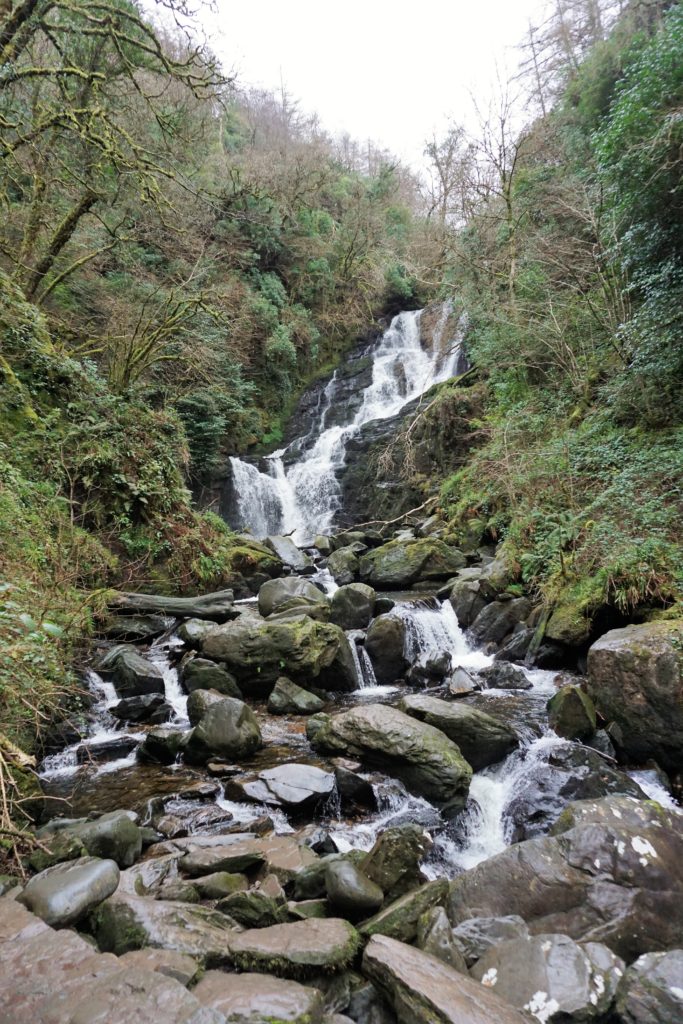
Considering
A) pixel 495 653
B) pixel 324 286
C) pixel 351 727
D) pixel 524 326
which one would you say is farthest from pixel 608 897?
pixel 324 286

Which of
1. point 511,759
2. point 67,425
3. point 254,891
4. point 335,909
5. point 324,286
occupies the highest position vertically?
point 324,286

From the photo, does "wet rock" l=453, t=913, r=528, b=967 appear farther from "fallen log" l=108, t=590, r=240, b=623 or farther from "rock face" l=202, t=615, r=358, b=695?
"fallen log" l=108, t=590, r=240, b=623

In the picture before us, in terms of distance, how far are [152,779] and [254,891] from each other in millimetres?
2233

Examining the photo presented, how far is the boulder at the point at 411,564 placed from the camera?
33.0 feet

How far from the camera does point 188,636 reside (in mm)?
7340

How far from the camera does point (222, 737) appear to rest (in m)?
5.07

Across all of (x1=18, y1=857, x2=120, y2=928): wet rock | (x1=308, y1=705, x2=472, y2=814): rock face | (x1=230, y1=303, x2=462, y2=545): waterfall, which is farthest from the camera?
(x1=230, y1=303, x2=462, y2=545): waterfall

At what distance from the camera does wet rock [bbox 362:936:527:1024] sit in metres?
2.06

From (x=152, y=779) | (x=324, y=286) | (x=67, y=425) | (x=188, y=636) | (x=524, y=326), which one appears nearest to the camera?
(x=152, y=779)

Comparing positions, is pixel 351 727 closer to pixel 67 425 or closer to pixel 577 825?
pixel 577 825

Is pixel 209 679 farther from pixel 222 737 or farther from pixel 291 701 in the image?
pixel 222 737

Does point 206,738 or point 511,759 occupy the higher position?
point 206,738

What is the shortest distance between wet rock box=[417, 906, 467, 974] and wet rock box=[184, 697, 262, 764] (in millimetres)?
2696

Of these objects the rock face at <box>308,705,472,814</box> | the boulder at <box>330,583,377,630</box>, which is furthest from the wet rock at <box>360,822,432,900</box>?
the boulder at <box>330,583,377,630</box>
